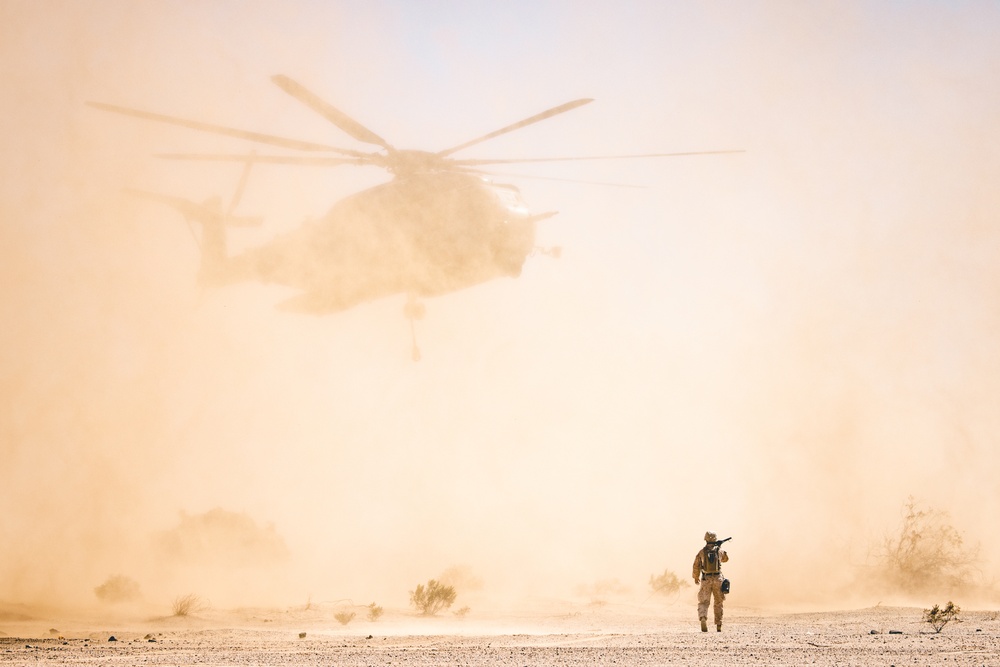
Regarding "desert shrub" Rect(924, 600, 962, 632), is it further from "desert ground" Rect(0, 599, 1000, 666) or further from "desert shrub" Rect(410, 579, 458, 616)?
"desert shrub" Rect(410, 579, 458, 616)

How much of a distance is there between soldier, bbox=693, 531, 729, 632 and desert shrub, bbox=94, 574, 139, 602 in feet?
38.3

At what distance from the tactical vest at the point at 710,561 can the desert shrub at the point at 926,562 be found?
9099 millimetres

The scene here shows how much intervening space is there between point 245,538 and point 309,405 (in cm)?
491

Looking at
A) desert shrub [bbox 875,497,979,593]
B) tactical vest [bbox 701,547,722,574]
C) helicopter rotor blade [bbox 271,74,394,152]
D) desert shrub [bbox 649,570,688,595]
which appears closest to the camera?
tactical vest [bbox 701,547,722,574]

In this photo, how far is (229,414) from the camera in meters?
29.3

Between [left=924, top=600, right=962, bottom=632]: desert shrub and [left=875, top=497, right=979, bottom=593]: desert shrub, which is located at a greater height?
[left=875, top=497, right=979, bottom=593]: desert shrub

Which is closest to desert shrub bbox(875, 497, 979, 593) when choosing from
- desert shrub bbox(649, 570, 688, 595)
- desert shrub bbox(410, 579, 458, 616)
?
desert shrub bbox(649, 570, 688, 595)

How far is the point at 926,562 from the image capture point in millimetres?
21531

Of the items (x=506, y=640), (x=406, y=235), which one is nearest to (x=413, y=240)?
(x=406, y=235)

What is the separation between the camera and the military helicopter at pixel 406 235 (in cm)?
2019

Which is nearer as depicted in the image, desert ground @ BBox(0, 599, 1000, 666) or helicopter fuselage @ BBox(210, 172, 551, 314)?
desert ground @ BBox(0, 599, 1000, 666)

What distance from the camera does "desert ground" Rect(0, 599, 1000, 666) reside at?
10297 mm

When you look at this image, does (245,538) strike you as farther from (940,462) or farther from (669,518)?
(940,462)

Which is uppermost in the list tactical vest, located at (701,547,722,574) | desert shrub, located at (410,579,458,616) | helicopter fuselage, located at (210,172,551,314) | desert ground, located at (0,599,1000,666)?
helicopter fuselage, located at (210,172,551,314)
